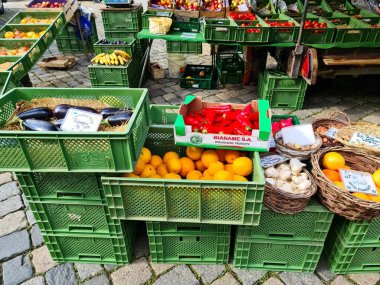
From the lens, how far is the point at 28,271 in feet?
9.27

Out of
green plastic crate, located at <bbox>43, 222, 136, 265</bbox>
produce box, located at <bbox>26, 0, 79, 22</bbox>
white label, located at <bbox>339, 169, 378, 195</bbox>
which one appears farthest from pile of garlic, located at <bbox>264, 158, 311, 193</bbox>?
produce box, located at <bbox>26, 0, 79, 22</bbox>

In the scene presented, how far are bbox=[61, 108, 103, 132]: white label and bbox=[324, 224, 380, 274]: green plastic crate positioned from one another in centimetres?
231

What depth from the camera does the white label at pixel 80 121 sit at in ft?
7.11

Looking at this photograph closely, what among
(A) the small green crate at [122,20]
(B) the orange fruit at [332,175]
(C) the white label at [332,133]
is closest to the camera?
Result: (B) the orange fruit at [332,175]


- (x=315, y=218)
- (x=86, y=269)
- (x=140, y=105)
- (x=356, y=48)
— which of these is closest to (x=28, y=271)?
(x=86, y=269)

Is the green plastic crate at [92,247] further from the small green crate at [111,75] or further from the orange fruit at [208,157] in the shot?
the small green crate at [111,75]

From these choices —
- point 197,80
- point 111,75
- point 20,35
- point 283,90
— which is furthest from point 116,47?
point 283,90

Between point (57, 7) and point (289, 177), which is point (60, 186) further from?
point (57, 7)

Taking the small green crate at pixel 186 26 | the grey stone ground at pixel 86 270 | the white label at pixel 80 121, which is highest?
the white label at pixel 80 121

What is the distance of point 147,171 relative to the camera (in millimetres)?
2523

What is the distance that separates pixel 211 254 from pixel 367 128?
2.00 meters

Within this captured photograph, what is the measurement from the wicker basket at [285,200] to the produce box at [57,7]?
634cm

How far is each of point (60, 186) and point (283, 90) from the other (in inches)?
168

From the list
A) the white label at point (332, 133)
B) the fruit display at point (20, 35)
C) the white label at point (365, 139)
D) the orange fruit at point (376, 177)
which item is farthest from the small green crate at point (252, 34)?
the fruit display at point (20, 35)
